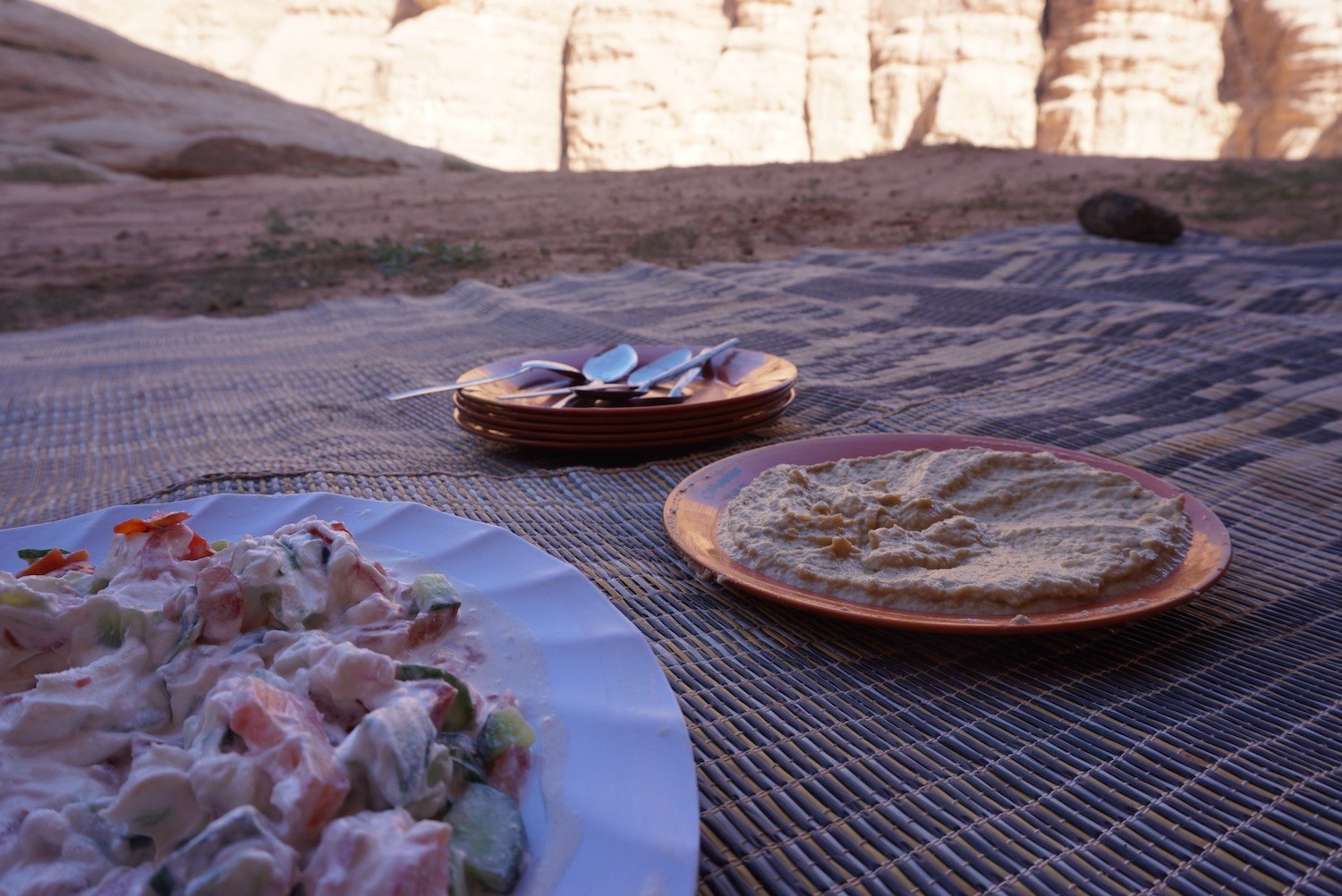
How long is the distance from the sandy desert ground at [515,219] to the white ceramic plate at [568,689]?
2712mm

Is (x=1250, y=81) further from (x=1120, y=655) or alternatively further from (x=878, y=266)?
(x=1120, y=655)

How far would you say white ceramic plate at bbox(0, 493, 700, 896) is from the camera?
45 cm

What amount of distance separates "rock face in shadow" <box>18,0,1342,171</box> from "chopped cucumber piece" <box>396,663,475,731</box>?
699 inches

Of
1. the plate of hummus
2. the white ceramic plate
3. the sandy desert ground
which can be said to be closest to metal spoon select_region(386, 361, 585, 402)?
the plate of hummus

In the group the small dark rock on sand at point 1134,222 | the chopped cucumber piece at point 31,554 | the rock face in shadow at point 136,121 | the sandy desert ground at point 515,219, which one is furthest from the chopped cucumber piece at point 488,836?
the rock face in shadow at point 136,121

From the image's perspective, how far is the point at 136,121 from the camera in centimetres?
1015

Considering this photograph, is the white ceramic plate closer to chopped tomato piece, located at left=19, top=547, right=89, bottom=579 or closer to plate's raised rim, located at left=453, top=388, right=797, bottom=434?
chopped tomato piece, located at left=19, top=547, right=89, bottom=579

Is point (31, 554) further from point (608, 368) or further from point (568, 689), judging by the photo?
point (608, 368)

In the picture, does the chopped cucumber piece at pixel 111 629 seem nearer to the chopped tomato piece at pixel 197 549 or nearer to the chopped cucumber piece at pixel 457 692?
the chopped tomato piece at pixel 197 549

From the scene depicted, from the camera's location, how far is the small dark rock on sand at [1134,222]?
3.48 m

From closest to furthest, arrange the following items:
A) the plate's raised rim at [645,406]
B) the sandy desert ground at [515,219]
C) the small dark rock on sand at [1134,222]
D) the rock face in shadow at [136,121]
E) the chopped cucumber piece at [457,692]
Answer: the chopped cucumber piece at [457,692] → the plate's raised rim at [645,406] → the small dark rock on sand at [1134,222] → the sandy desert ground at [515,219] → the rock face in shadow at [136,121]

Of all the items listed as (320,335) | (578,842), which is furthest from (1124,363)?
(320,335)

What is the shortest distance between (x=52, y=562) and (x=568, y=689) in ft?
1.46

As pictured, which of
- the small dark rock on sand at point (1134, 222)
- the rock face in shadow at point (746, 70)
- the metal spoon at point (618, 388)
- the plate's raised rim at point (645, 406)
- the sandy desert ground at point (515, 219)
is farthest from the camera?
the rock face in shadow at point (746, 70)
